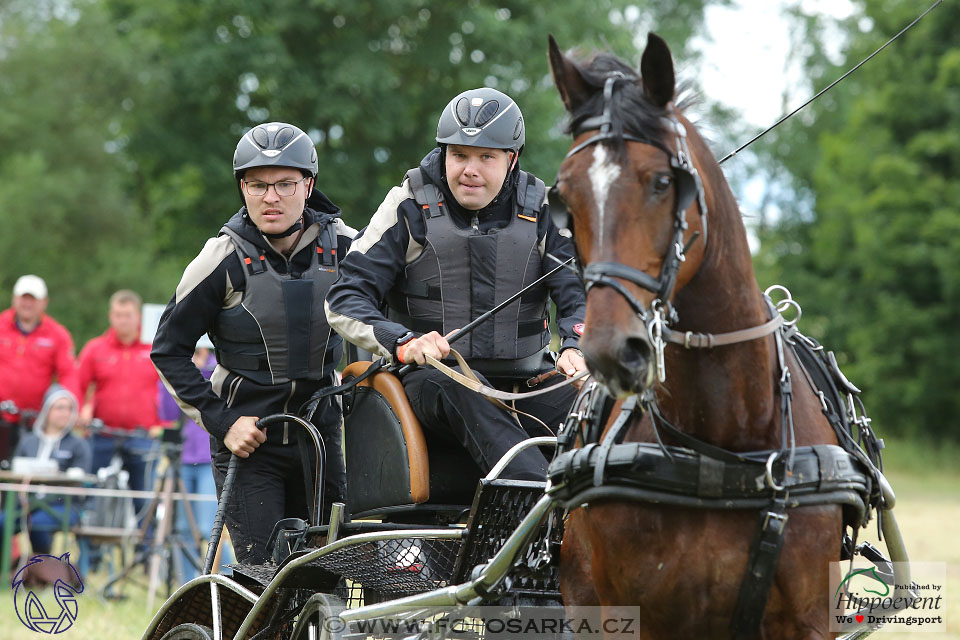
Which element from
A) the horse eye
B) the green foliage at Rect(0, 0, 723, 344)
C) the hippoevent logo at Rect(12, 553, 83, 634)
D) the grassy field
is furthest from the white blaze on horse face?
the green foliage at Rect(0, 0, 723, 344)

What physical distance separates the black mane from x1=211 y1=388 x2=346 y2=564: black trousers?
240 cm

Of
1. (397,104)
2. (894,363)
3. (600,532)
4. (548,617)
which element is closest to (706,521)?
(600,532)

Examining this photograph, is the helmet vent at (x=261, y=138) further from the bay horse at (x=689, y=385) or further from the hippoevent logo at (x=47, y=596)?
the hippoevent logo at (x=47, y=596)

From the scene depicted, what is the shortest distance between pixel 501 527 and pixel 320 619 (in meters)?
0.88

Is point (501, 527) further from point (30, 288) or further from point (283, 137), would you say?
point (30, 288)

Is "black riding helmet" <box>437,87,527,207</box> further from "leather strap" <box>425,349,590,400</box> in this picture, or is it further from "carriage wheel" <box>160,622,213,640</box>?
"carriage wheel" <box>160,622,213,640</box>

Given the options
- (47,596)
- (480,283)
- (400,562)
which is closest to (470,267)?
(480,283)

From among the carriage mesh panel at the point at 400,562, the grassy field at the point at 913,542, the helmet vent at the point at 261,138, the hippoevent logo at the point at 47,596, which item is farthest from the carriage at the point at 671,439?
the grassy field at the point at 913,542

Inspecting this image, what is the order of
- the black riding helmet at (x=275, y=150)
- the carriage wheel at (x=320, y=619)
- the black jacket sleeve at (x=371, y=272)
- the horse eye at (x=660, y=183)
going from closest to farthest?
the horse eye at (x=660, y=183)
the carriage wheel at (x=320, y=619)
the black jacket sleeve at (x=371, y=272)
the black riding helmet at (x=275, y=150)

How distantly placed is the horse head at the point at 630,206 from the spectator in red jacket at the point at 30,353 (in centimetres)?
975

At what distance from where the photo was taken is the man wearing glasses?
17.6 feet

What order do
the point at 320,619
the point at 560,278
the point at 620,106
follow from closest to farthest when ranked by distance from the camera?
the point at 620,106 → the point at 320,619 → the point at 560,278

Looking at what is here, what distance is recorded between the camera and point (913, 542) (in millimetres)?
13805

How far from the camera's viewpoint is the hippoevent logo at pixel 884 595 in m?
3.64
